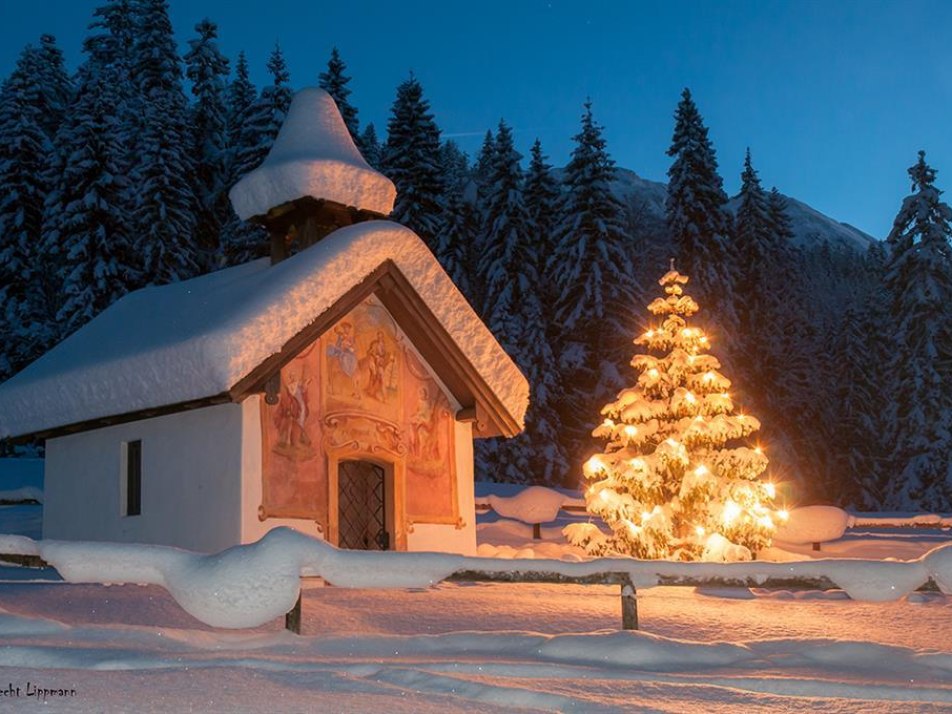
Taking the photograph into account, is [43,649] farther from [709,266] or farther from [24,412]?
[709,266]

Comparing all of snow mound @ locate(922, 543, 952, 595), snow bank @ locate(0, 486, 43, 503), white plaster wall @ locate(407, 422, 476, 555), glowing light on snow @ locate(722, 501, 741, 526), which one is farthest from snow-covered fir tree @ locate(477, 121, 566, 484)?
snow mound @ locate(922, 543, 952, 595)

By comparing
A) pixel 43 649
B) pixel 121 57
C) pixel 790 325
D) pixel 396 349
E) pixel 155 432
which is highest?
pixel 121 57

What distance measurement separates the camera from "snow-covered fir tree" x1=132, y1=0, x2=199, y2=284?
39.9m

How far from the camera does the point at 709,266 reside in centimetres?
4603

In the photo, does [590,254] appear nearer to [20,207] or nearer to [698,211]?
Answer: [698,211]

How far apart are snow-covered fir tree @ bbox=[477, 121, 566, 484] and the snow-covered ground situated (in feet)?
92.1

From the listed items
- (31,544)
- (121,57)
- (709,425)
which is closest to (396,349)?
(709,425)

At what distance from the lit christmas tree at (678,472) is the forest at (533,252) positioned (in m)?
21.6

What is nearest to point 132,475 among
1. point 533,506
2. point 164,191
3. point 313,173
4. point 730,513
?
point 313,173

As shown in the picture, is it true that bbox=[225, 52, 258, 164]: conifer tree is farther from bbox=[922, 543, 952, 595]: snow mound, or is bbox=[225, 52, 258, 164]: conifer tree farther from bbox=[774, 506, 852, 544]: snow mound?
bbox=[922, 543, 952, 595]: snow mound

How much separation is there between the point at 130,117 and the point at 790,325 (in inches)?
1207

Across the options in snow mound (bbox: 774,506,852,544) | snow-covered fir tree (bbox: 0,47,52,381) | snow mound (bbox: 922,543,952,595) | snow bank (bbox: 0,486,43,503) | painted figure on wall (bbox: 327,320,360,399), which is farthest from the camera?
snow-covered fir tree (bbox: 0,47,52,381)

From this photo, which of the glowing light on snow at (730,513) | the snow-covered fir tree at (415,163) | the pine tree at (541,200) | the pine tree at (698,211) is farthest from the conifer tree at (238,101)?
the glowing light on snow at (730,513)

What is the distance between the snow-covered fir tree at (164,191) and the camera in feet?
131
